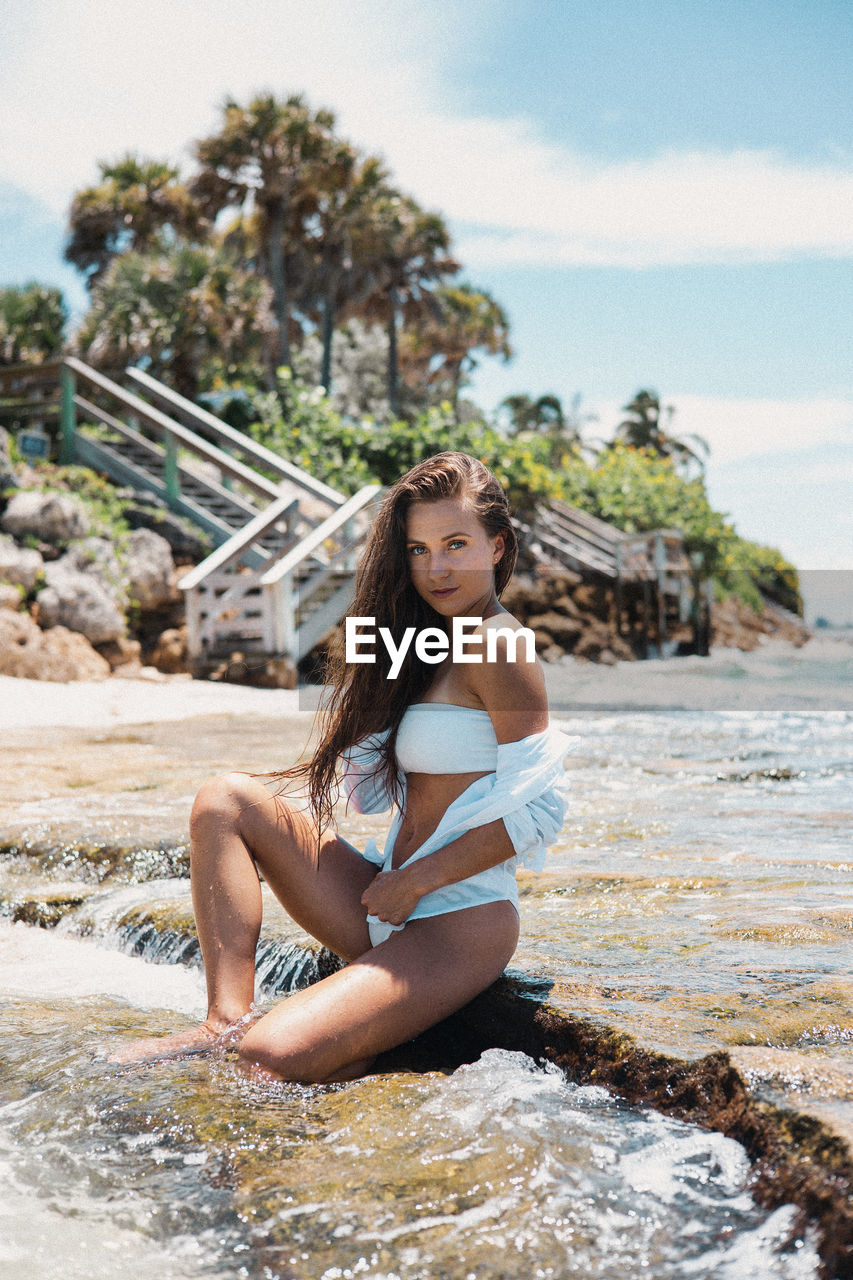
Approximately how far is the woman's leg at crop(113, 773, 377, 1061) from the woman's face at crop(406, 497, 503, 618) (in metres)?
0.68

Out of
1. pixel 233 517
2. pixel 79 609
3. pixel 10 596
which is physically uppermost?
pixel 233 517

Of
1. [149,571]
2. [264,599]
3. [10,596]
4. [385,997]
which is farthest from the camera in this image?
[149,571]

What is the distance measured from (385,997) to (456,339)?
4062 centimetres

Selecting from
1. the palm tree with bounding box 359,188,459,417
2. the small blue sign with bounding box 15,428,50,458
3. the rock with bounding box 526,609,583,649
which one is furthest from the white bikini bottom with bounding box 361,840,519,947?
the palm tree with bounding box 359,188,459,417

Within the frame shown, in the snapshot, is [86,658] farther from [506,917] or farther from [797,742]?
[506,917]

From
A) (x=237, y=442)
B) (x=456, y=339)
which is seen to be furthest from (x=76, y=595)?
(x=456, y=339)

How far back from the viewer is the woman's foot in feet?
8.16

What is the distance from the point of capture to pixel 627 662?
21.2m

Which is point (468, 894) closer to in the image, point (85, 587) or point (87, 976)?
point (87, 976)

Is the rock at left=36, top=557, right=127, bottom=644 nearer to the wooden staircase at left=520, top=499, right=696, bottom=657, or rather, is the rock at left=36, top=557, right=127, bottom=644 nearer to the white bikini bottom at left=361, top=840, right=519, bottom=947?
the white bikini bottom at left=361, top=840, right=519, bottom=947

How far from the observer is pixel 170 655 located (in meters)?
12.1

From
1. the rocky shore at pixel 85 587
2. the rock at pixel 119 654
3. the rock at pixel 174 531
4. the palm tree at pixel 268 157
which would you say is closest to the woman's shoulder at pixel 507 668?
the rocky shore at pixel 85 587

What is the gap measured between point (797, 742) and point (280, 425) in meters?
13.0

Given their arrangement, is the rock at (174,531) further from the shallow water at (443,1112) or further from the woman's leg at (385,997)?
the woman's leg at (385,997)
